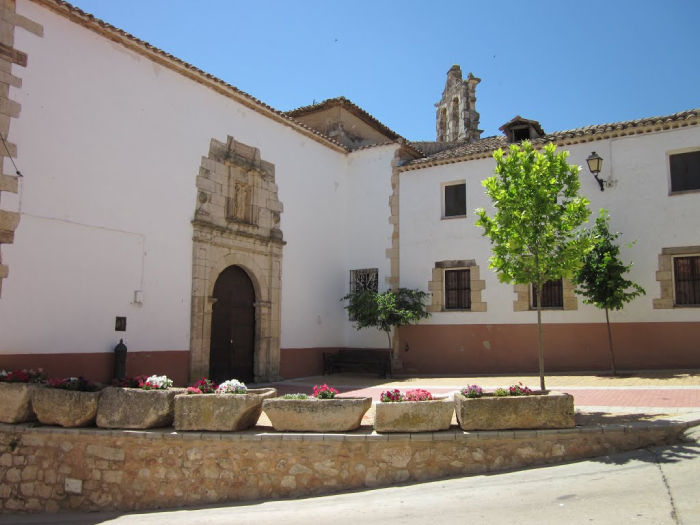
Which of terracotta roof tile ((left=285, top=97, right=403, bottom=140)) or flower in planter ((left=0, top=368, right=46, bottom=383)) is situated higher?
terracotta roof tile ((left=285, top=97, right=403, bottom=140))

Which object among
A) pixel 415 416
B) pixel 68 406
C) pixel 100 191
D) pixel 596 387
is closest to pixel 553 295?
pixel 596 387

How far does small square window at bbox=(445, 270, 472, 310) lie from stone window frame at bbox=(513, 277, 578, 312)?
1.17 meters

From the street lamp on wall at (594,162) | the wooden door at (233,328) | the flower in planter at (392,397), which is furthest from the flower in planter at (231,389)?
the street lamp on wall at (594,162)

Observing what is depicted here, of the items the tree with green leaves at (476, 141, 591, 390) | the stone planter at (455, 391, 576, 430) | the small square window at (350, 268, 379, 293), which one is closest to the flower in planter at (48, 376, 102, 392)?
the stone planter at (455, 391, 576, 430)

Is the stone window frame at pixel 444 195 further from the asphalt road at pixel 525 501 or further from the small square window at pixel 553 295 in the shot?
the asphalt road at pixel 525 501

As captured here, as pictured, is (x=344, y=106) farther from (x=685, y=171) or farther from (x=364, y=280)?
(x=685, y=171)

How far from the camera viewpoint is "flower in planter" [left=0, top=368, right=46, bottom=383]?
23.7 ft

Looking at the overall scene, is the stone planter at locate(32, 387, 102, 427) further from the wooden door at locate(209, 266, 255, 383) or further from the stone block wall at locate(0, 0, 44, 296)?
the wooden door at locate(209, 266, 255, 383)

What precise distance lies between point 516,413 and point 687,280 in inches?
305

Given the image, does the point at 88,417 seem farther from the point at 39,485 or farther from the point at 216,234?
the point at 216,234

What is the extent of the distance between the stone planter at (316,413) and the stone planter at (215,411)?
10.0 inches

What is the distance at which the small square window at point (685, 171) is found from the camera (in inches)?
467

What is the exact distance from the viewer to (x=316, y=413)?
6.34m

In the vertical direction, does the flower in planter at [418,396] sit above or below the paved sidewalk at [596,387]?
above
